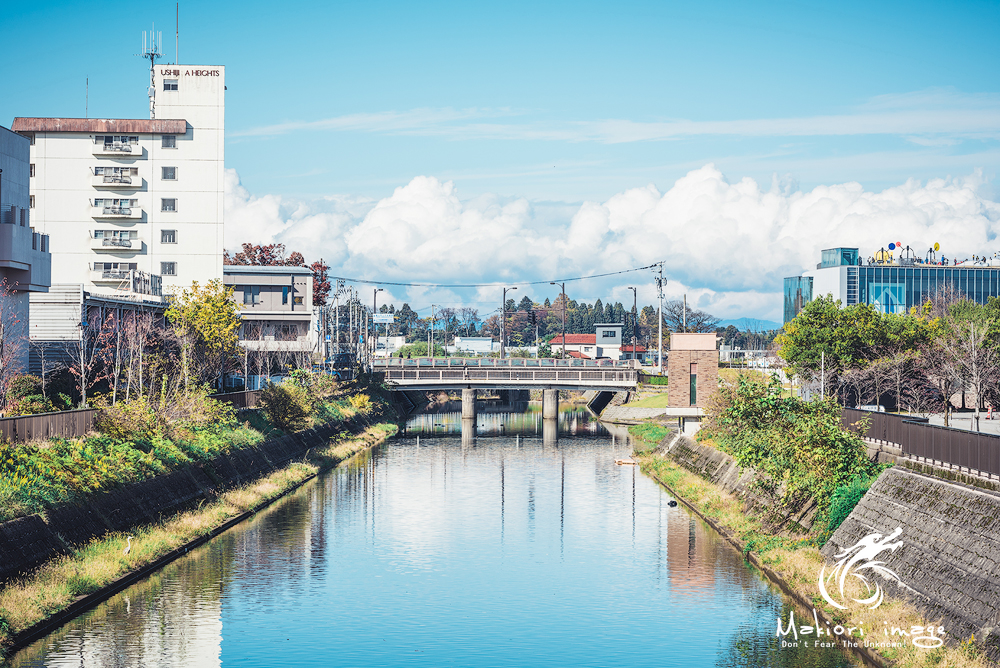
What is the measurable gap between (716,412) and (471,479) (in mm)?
15735

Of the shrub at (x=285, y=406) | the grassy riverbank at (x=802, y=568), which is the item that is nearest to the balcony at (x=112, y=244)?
the shrub at (x=285, y=406)

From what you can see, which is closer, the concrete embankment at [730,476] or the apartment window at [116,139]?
the concrete embankment at [730,476]

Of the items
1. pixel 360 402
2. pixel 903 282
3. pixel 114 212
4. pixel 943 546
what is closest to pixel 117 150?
pixel 114 212

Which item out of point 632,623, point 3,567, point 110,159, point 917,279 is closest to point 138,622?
point 3,567

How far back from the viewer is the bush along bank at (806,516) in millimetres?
23438

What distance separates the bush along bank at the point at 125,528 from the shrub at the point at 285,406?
3.62 m

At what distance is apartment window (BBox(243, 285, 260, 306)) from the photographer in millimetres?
103062

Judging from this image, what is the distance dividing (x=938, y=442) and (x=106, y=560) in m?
26.3

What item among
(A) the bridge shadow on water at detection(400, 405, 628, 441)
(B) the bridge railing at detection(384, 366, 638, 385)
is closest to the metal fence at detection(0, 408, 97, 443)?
(A) the bridge shadow on water at detection(400, 405, 628, 441)

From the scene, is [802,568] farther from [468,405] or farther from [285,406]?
[468,405]

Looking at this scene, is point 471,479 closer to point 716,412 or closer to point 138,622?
point 716,412

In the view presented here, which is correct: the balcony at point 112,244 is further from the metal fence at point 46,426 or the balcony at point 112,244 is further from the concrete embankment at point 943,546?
the concrete embankment at point 943,546

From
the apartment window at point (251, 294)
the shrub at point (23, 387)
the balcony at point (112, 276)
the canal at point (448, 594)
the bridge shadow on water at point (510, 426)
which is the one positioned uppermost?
the balcony at point (112, 276)

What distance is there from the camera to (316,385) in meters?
81.9
